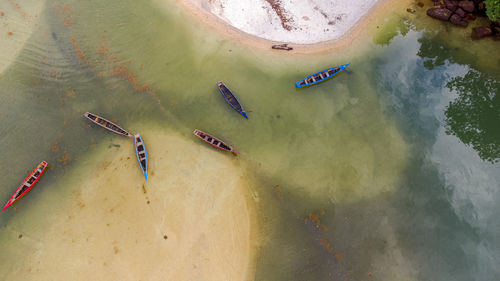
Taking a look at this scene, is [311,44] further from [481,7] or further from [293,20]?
[481,7]

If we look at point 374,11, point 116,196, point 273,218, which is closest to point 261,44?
point 374,11

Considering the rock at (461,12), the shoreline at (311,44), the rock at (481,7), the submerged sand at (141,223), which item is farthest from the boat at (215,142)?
the rock at (481,7)

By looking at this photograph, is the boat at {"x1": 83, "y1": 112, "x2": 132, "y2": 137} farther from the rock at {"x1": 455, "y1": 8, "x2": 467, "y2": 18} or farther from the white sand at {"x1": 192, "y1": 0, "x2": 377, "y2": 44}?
the rock at {"x1": 455, "y1": 8, "x2": 467, "y2": 18}

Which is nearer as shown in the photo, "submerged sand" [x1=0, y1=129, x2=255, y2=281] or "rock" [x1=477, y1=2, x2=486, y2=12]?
"submerged sand" [x1=0, y1=129, x2=255, y2=281]

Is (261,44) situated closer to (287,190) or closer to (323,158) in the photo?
(323,158)

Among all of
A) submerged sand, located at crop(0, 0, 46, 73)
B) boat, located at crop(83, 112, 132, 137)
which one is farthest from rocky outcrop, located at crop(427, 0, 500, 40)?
submerged sand, located at crop(0, 0, 46, 73)

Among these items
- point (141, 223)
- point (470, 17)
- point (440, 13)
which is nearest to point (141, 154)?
point (141, 223)

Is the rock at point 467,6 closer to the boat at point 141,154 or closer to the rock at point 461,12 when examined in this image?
the rock at point 461,12
